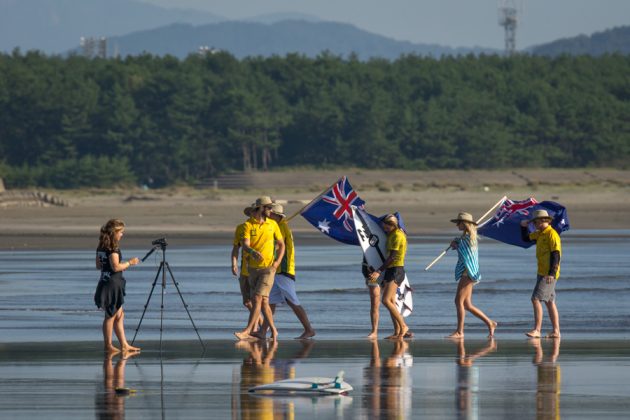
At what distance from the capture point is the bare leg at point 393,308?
58.1 ft

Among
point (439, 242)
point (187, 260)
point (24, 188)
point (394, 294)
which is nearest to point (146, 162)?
point (24, 188)

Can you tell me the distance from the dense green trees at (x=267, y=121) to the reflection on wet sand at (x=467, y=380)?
6965 cm

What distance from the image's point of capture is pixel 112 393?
43.1ft

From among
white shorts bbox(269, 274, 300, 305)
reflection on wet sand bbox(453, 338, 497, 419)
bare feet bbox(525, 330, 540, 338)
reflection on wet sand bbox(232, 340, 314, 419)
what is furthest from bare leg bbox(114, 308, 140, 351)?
bare feet bbox(525, 330, 540, 338)

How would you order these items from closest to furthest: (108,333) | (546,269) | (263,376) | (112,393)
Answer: (112,393) → (263,376) → (108,333) → (546,269)

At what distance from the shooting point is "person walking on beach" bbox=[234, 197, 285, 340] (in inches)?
680

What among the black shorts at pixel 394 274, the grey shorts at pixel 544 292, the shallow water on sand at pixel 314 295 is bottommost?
the shallow water on sand at pixel 314 295

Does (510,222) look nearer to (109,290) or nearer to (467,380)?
(109,290)

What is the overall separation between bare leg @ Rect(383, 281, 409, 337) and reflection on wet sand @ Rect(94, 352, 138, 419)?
3498 millimetres

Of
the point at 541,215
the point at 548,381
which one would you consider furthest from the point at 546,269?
the point at 548,381

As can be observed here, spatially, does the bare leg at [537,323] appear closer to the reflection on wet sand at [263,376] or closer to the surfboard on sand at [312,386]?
the reflection on wet sand at [263,376]

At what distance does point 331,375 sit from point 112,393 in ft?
7.31

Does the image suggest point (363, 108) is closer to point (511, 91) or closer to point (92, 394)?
point (511, 91)

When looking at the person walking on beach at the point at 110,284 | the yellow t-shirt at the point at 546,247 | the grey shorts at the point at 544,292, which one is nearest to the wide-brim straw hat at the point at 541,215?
the yellow t-shirt at the point at 546,247
